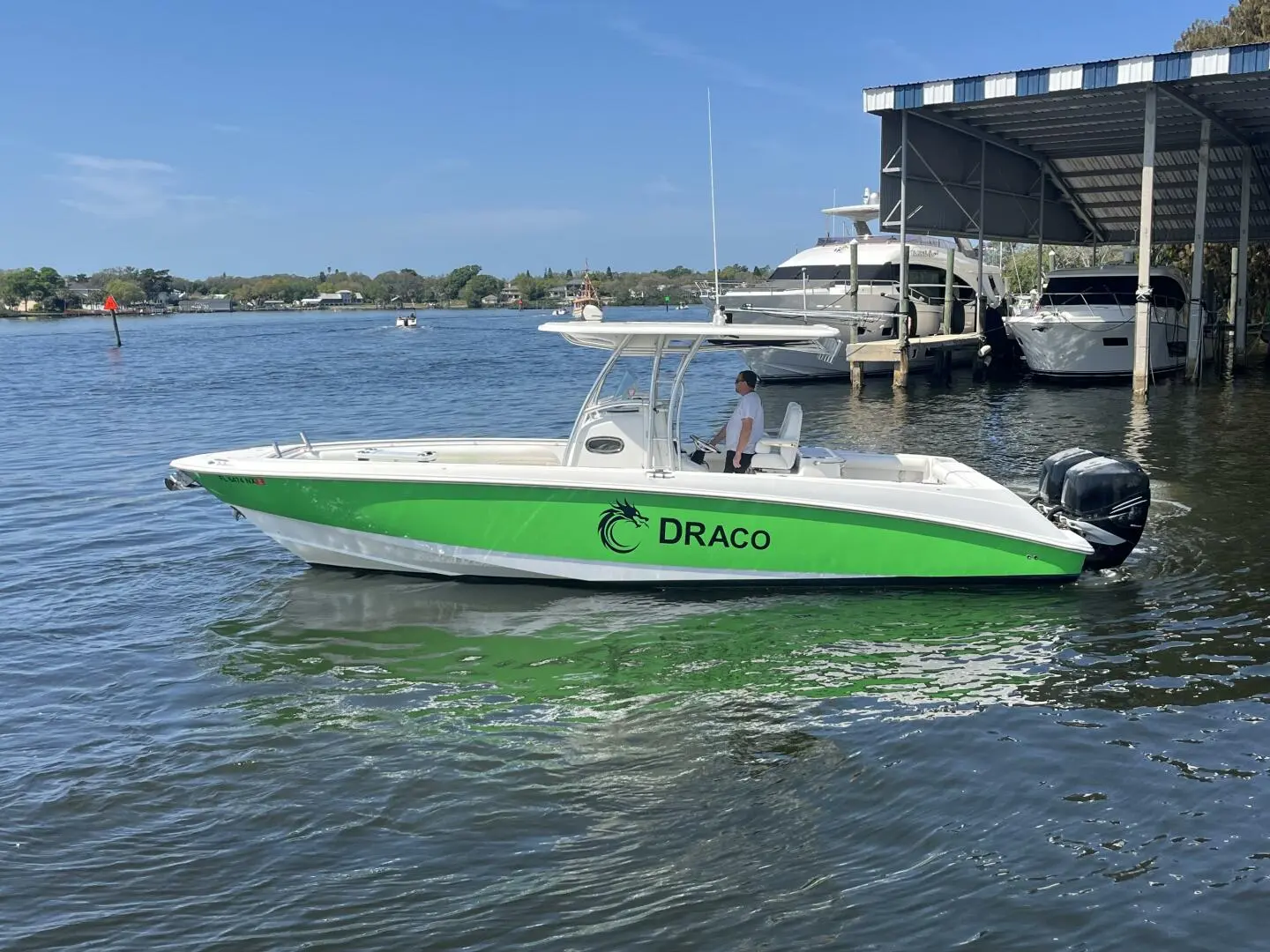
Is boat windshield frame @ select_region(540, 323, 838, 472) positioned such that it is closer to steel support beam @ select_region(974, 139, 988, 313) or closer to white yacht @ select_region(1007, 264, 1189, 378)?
white yacht @ select_region(1007, 264, 1189, 378)

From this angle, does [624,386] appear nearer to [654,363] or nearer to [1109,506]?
[654,363]

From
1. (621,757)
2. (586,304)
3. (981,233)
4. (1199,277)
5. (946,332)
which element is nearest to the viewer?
(621,757)

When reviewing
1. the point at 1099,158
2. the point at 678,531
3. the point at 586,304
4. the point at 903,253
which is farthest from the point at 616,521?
the point at 1099,158

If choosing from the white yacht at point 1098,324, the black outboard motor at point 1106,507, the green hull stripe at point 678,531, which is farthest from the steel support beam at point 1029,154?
the green hull stripe at point 678,531

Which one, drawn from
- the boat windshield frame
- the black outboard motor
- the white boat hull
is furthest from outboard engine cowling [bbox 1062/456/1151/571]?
the white boat hull

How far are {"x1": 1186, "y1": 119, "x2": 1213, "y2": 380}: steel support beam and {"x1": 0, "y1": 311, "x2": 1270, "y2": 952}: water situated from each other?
1420cm

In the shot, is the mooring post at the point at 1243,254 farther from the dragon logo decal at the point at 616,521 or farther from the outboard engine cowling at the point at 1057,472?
the dragon logo decal at the point at 616,521

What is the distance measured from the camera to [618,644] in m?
8.41

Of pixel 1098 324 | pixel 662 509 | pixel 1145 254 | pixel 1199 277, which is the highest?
pixel 1145 254

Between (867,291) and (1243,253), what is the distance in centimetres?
913

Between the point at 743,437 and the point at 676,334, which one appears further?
the point at 743,437

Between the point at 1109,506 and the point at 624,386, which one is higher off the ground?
the point at 624,386

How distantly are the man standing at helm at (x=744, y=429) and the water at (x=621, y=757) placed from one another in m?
1.17

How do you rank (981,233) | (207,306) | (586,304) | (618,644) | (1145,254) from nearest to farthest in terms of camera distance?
(618,644), (586,304), (1145,254), (981,233), (207,306)
